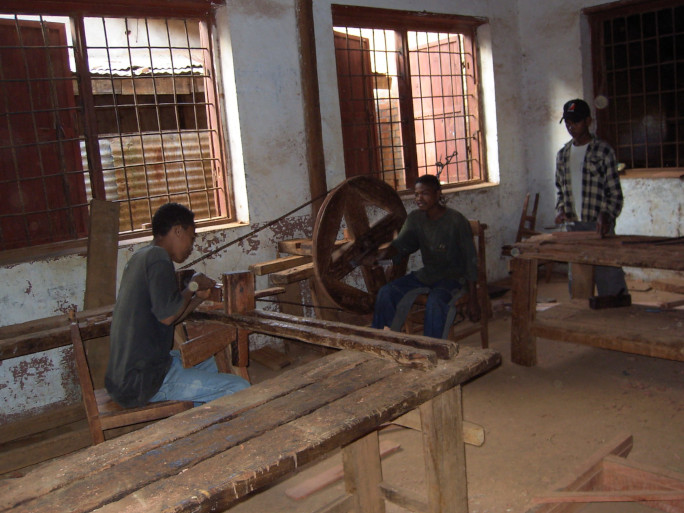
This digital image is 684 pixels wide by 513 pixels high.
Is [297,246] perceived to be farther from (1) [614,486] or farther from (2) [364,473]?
(1) [614,486]

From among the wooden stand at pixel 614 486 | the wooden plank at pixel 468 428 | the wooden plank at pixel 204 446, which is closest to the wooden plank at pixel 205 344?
the wooden plank at pixel 204 446

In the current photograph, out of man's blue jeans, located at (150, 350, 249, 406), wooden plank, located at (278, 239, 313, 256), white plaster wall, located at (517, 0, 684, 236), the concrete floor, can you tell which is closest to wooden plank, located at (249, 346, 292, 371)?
the concrete floor

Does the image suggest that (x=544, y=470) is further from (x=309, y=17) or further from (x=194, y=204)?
(x=194, y=204)

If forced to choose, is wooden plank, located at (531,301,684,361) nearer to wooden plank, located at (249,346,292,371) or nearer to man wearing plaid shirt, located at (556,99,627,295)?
man wearing plaid shirt, located at (556,99,627,295)

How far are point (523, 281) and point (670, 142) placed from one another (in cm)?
319

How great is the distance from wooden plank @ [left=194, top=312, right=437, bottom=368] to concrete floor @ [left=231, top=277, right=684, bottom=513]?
0.92 metres

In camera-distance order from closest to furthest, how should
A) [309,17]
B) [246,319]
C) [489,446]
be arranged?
[246,319] → [489,446] → [309,17]

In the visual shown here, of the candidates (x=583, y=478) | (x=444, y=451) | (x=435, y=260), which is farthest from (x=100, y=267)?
(x=583, y=478)

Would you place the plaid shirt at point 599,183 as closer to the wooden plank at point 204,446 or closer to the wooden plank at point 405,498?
the wooden plank at point 405,498

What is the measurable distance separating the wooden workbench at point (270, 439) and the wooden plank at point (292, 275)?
2018mm

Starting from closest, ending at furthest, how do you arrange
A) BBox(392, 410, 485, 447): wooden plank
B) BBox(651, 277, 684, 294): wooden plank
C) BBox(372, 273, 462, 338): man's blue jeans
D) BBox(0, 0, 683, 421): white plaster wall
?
BBox(392, 410, 485, 447): wooden plank → BBox(372, 273, 462, 338): man's blue jeans → BBox(0, 0, 683, 421): white plaster wall → BBox(651, 277, 684, 294): wooden plank

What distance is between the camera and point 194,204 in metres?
6.76

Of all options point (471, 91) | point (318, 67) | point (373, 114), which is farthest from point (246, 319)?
point (471, 91)

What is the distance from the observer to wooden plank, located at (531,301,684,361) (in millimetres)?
3791
